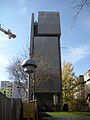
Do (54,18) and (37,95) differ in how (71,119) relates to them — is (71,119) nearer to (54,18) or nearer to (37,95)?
(37,95)

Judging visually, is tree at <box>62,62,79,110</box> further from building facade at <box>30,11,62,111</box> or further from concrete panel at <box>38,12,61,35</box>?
concrete panel at <box>38,12,61,35</box>

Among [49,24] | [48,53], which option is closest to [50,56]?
[48,53]

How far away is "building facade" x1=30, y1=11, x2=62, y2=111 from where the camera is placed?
31422 millimetres

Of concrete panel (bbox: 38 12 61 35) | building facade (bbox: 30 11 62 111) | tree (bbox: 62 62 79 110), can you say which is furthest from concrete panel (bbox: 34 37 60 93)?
tree (bbox: 62 62 79 110)

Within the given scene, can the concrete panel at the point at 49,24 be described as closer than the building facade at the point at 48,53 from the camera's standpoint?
No

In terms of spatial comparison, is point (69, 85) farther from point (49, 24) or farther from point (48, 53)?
point (49, 24)

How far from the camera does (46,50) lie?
33812 mm

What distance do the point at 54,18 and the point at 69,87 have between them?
12298mm

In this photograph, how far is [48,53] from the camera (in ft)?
110

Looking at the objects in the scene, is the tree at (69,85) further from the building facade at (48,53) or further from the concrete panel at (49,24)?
the concrete panel at (49,24)

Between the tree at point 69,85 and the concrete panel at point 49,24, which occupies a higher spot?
the concrete panel at point 49,24

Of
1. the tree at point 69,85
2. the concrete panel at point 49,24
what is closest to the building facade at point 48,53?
the concrete panel at point 49,24

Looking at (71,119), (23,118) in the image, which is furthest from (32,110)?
(71,119)

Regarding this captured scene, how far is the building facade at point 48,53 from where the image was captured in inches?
1237
